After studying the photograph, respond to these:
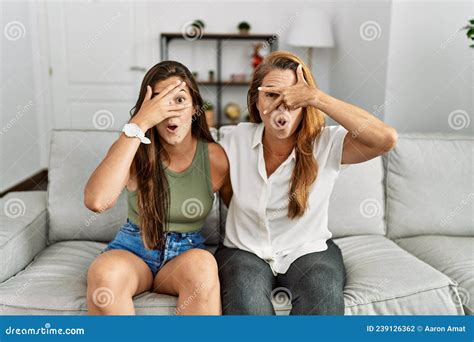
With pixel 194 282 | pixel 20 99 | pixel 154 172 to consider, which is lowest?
pixel 194 282

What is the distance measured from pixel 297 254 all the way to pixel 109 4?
330 cm

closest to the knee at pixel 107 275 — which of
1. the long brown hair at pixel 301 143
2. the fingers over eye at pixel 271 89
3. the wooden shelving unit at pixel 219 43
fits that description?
the long brown hair at pixel 301 143

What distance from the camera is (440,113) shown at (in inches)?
113

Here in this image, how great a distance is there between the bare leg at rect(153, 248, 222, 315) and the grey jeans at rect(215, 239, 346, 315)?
0.20ft

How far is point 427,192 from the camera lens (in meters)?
2.01

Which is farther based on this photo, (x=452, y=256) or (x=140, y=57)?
(x=140, y=57)

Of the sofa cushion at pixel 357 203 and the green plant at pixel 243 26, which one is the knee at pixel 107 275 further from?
the green plant at pixel 243 26

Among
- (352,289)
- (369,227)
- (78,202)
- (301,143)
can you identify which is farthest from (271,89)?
(78,202)

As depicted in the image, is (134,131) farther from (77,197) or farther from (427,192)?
(427,192)

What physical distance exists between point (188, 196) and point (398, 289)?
695 millimetres

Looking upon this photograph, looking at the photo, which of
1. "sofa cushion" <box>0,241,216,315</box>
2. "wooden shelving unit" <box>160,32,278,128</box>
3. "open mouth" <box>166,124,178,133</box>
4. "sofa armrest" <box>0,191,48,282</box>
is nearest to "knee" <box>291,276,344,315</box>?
"sofa cushion" <box>0,241,216,315</box>

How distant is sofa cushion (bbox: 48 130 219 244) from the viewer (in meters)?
1.90

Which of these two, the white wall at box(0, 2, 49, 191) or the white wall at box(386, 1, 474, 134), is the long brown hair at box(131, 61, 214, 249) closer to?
the white wall at box(386, 1, 474, 134)

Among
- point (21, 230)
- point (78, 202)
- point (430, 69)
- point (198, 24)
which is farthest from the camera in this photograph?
point (198, 24)
